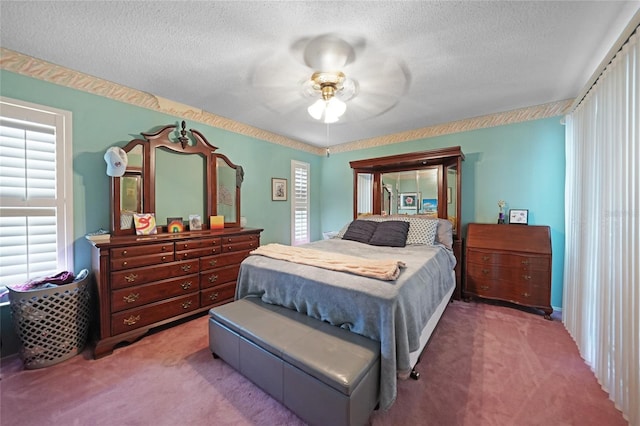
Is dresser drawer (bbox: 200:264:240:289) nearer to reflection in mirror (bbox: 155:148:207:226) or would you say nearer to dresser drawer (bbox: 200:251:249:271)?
dresser drawer (bbox: 200:251:249:271)

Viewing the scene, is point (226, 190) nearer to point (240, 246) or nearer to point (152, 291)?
point (240, 246)

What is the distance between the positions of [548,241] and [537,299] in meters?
0.69

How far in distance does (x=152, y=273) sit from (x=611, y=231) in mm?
3765

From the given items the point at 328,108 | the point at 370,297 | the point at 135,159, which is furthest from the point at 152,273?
the point at 328,108

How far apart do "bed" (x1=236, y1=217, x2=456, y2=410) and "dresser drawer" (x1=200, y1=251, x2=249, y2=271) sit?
2.23ft

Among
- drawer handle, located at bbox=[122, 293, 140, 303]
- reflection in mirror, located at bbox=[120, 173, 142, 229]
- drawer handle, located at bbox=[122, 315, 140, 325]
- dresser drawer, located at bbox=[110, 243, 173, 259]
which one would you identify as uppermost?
reflection in mirror, located at bbox=[120, 173, 142, 229]

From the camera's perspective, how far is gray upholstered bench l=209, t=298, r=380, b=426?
1234 mm

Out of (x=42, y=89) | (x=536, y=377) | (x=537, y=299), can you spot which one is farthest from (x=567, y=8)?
(x=42, y=89)

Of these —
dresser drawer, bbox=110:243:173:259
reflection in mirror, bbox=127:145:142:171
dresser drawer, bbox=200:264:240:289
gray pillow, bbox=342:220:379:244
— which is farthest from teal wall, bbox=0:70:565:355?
gray pillow, bbox=342:220:379:244

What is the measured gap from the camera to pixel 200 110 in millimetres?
3145

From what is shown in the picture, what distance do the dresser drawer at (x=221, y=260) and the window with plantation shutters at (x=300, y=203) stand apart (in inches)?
63.8

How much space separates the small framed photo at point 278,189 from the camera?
417 centimetres

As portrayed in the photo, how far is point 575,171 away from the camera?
2.39 meters

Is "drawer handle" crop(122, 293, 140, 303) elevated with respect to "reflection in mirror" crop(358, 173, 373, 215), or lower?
lower
